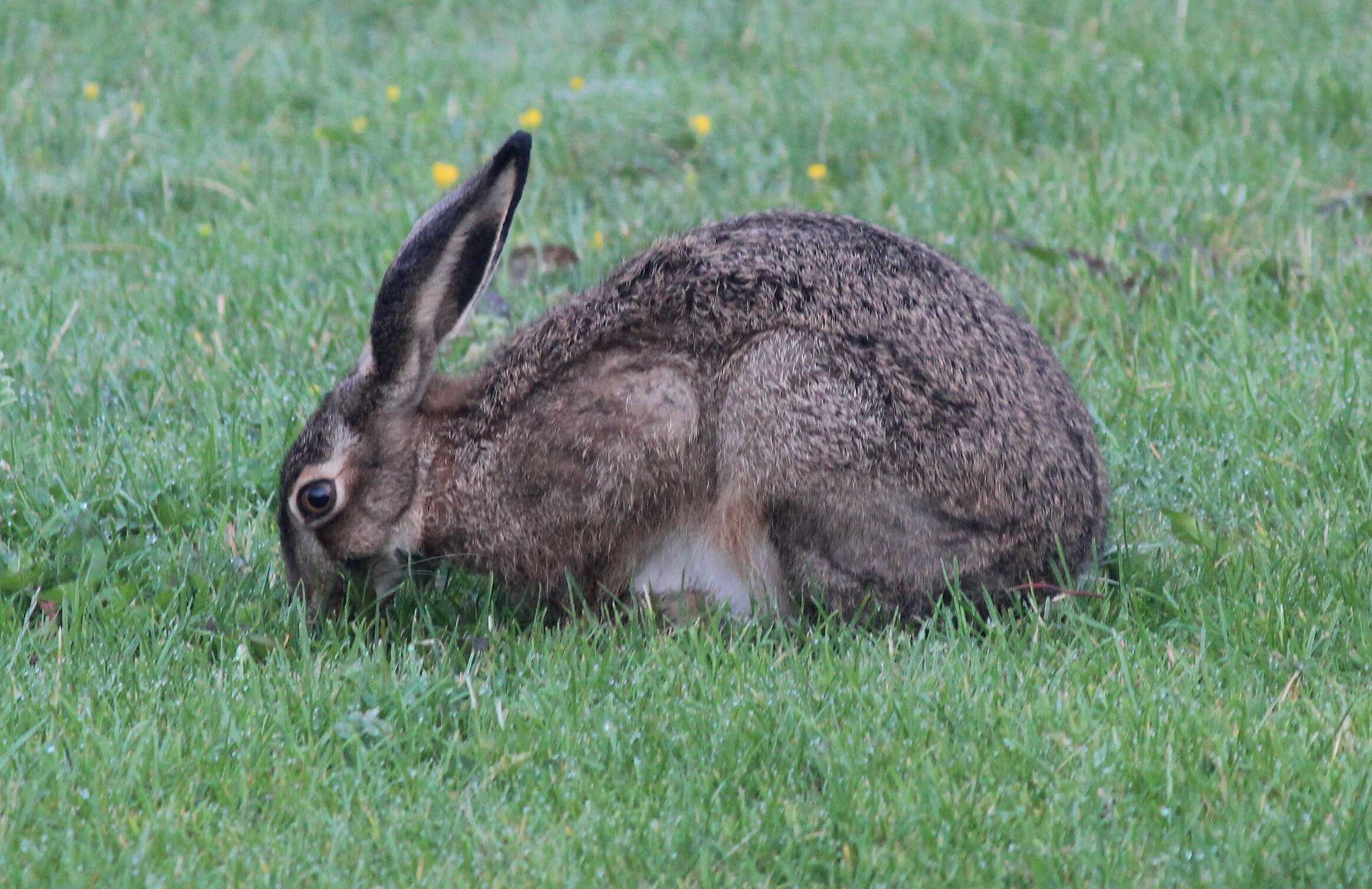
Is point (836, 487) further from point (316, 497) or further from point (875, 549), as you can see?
point (316, 497)

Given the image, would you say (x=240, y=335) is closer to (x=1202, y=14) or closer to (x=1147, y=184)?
(x=1147, y=184)

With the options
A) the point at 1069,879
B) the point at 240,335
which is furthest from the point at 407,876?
the point at 240,335

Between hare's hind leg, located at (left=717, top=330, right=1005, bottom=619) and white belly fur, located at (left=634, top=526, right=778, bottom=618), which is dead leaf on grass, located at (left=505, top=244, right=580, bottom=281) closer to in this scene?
white belly fur, located at (left=634, top=526, right=778, bottom=618)

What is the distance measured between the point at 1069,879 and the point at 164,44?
7757 mm

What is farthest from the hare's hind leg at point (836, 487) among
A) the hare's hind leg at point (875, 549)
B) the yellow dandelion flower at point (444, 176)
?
the yellow dandelion flower at point (444, 176)

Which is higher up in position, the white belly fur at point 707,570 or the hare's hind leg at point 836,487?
the hare's hind leg at point 836,487

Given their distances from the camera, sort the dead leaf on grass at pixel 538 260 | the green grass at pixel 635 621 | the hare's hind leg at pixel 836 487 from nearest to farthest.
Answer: the green grass at pixel 635 621 < the hare's hind leg at pixel 836 487 < the dead leaf on grass at pixel 538 260

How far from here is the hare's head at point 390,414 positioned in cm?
482

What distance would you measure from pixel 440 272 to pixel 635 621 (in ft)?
3.55

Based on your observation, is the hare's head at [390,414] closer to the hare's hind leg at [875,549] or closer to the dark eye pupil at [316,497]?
the dark eye pupil at [316,497]

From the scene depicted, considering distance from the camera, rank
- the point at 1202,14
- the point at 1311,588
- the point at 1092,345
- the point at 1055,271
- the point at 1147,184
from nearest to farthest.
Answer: the point at 1311,588, the point at 1092,345, the point at 1055,271, the point at 1147,184, the point at 1202,14

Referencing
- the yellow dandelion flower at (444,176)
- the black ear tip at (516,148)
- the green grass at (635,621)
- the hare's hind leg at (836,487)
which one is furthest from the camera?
the yellow dandelion flower at (444,176)

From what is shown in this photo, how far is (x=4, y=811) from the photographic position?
12.0 ft

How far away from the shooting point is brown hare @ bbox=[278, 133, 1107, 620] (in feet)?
15.4
